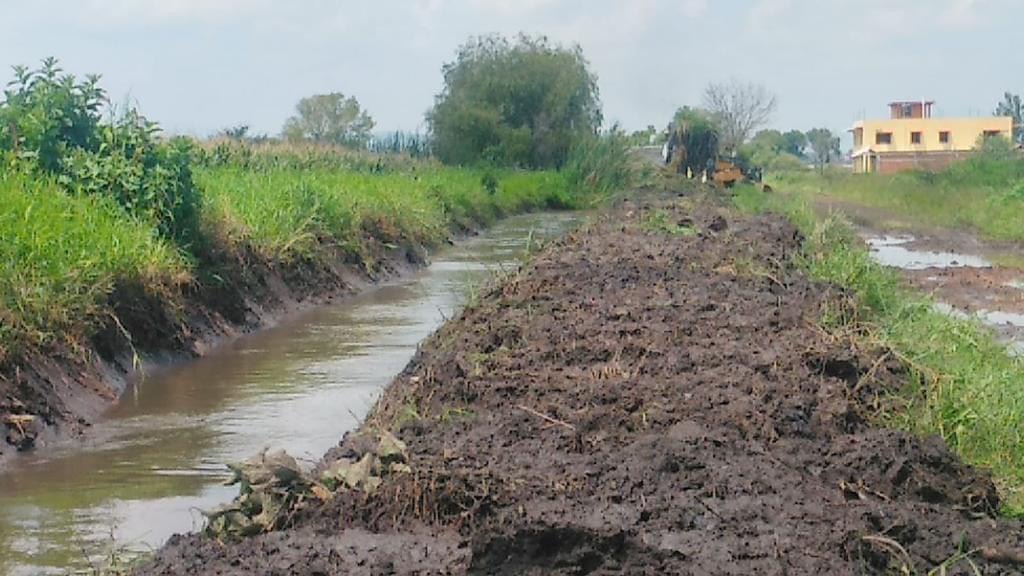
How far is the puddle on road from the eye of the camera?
20672mm

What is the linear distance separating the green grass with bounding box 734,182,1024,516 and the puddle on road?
306 inches

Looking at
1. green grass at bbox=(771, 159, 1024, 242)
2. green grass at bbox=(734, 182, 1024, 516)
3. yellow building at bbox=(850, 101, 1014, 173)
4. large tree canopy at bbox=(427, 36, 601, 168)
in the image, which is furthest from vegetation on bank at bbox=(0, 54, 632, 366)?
yellow building at bbox=(850, 101, 1014, 173)

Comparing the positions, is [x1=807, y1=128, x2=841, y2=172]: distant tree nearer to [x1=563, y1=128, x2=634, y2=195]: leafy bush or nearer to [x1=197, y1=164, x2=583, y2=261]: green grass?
[x1=563, y1=128, x2=634, y2=195]: leafy bush

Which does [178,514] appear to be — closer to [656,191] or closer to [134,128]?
[134,128]

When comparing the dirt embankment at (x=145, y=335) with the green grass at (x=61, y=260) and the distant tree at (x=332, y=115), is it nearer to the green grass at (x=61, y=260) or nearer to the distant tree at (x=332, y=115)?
Result: the green grass at (x=61, y=260)

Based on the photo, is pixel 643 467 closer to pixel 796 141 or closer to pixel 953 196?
pixel 953 196

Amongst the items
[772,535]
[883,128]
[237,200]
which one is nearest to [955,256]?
[237,200]

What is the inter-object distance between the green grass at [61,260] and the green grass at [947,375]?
528 centimetres

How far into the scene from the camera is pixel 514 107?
2254 inches

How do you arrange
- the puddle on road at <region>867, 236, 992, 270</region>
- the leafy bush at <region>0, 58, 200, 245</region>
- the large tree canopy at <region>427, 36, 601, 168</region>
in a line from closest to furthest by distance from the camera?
1. the leafy bush at <region>0, 58, 200, 245</region>
2. the puddle on road at <region>867, 236, 992, 270</region>
3. the large tree canopy at <region>427, 36, 601, 168</region>

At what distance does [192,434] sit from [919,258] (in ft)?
54.3

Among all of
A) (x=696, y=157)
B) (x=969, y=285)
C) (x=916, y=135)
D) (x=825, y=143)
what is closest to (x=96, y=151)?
(x=969, y=285)

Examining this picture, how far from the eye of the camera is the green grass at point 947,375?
692 cm

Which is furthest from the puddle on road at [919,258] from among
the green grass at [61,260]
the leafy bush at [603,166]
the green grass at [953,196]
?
the leafy bush at [603,166]
